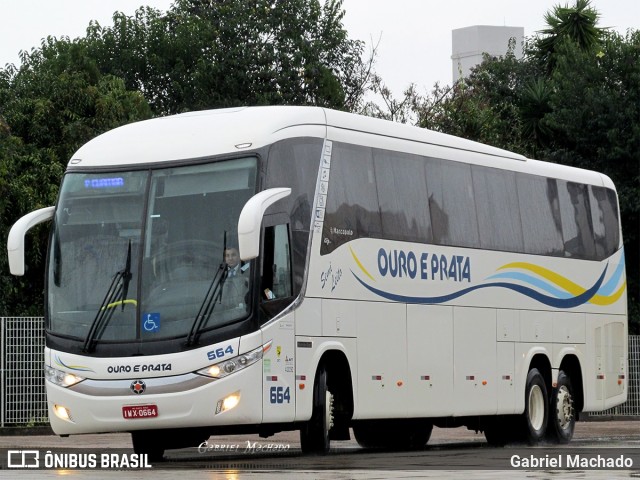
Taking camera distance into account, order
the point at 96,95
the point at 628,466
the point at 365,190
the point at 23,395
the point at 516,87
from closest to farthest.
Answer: the point at 628,466
the point at 365,190
the point at 23,395
the point at 96,95
the point at 516,87

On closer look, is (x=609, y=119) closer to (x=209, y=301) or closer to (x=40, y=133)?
(x=40, y=133)

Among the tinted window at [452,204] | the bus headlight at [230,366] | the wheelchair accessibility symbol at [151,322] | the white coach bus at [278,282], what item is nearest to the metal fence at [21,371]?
the white coach bus at [278,282]

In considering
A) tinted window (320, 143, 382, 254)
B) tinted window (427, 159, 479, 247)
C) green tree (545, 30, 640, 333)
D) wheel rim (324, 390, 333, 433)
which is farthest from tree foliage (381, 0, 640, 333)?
wheel rim (324, 390, 333, 433)

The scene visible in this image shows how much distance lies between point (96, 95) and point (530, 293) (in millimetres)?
16919

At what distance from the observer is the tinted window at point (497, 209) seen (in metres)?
21.1

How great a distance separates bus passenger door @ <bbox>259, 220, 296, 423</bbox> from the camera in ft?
53.1

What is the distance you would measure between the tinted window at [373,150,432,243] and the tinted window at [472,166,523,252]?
157 cm

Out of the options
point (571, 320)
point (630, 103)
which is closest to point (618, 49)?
point (630, 103)

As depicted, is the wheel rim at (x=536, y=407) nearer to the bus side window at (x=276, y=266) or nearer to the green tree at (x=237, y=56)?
the bus side window at (x=276, y=266)

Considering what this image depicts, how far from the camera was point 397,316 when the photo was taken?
18922 millimetres

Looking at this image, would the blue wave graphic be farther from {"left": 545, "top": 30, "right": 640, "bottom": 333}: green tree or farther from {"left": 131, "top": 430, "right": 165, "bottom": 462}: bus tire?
{"left": 545, "top": 30, "right": 640, "bottom": 333}: green tree

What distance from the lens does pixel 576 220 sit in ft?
77.9

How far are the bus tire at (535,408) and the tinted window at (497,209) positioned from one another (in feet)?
6.34

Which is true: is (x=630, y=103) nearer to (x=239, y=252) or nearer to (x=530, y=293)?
(x=530, y=293)
